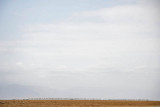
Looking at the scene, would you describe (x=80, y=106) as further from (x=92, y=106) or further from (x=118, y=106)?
(x=118, y=106)

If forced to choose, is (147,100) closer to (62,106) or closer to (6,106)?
(62,106)

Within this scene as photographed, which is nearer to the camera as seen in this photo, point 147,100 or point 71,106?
point 71,106

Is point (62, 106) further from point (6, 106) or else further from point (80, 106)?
point (6, 106)

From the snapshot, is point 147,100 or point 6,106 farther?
point 147,100

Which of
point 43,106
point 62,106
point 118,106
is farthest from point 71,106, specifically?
point 118,106

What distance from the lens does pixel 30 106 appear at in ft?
187

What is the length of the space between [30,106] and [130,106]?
19879mm

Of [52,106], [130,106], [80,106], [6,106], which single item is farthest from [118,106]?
[6,106]

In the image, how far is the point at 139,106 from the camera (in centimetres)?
5984

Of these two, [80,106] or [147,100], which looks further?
[147,100]

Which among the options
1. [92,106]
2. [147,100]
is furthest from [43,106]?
[147,100]

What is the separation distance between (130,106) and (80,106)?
1028cm

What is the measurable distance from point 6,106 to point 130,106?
964 inches

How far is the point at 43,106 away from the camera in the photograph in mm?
56969
